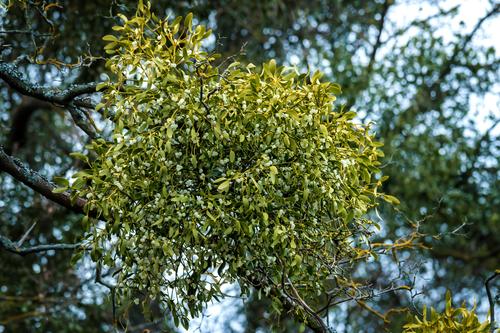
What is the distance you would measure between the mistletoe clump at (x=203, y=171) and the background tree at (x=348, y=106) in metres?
2.95

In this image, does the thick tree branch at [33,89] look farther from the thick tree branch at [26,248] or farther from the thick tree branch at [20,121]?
the thick tree branch at [20,121]

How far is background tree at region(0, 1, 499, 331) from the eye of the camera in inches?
226

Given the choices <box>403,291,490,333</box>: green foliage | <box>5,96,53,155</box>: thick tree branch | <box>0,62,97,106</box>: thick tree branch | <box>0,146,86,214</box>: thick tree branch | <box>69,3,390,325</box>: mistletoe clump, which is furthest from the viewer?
<box>5,96,53,155</box>: thick tree branch

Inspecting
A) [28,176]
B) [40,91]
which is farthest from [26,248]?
[40,91]

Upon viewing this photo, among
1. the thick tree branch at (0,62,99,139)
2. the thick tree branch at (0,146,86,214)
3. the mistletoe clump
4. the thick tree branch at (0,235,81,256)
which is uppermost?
the thick tree branch at (0,62,99,139)

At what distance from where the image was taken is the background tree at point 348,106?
5.73 meters

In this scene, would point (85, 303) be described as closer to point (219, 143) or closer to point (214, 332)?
point (214, 332)

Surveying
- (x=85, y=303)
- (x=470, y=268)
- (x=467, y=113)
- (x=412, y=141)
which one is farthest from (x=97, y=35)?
(x=470, y=268)

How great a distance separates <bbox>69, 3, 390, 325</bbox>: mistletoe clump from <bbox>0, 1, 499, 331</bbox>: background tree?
295 cm

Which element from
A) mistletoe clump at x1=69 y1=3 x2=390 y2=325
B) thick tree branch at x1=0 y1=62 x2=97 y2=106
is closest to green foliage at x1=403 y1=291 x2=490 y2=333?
mistletoe clump at x1=69 y1=3 x2=390 y2=325

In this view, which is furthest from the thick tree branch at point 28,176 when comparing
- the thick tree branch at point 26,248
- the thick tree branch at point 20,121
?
the thick tree branch at point 20,121

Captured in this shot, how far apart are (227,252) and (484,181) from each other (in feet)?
14.6

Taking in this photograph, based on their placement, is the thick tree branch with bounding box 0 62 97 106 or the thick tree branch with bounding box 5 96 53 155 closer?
the thick tree branch with bounding box 0 62 97 106

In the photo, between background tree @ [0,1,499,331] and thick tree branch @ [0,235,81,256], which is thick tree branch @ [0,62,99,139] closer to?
thick tree branch @ [0,235,81,256]
